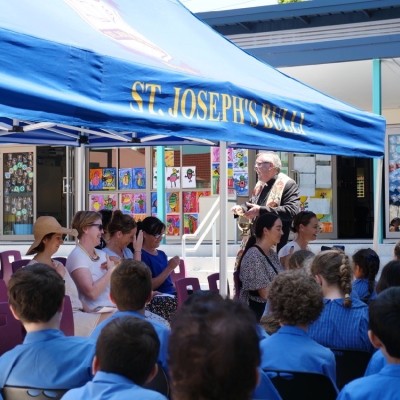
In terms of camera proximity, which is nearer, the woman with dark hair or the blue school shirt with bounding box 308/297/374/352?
the blue school shirt with bounding box 308/297/374/352

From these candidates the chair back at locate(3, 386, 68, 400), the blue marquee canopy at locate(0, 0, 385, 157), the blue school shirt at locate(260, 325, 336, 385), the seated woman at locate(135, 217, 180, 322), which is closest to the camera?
the chair back at locate(3, 386, 68, 400)

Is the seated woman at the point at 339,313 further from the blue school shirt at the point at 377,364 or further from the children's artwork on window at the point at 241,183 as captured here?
the children's artwork on window at the point at 241,183

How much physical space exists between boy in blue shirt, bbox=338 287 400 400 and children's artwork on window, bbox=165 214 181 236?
1244cm

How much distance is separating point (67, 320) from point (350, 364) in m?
1.78

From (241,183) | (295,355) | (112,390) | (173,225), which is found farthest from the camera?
(173,225)

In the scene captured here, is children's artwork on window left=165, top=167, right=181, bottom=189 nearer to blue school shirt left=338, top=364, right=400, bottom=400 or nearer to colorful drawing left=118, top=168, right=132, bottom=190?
colorful drawing left=118, top=168, right=132, bottom=190

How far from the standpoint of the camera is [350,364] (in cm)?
364

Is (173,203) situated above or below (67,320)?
above

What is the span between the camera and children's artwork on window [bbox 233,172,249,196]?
47.7 feet

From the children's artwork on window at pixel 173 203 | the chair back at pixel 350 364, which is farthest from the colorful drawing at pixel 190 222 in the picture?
the chair back at pixel 350 364

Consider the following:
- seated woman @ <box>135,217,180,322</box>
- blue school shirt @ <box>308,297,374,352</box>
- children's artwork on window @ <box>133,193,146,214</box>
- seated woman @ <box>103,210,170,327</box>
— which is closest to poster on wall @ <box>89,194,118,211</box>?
children's artwork on window @ <box>133,193,146,214</box>

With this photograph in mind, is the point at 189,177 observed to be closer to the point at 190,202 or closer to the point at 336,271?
the point at 190,202

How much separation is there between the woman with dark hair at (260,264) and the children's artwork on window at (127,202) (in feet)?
32.5

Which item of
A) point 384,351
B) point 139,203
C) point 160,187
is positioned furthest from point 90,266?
point 139,203
